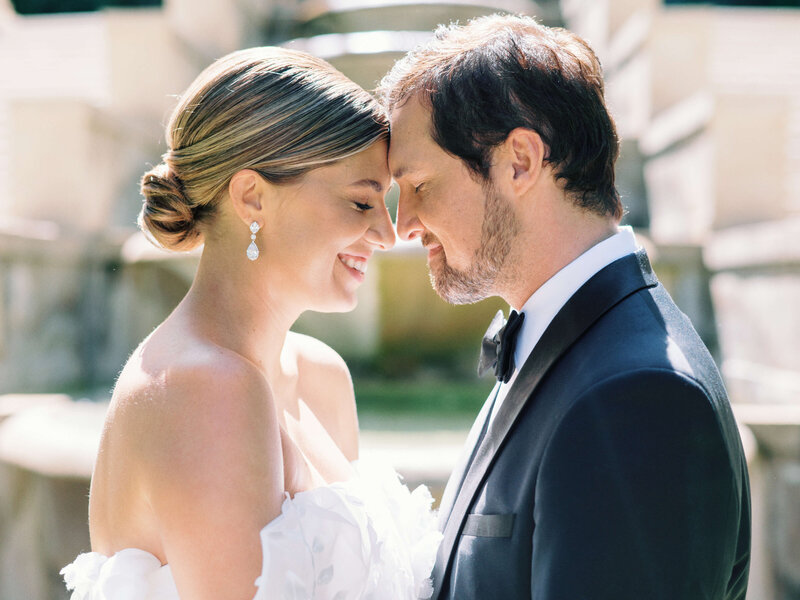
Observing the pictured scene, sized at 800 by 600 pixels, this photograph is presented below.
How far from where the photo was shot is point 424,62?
2.10 m

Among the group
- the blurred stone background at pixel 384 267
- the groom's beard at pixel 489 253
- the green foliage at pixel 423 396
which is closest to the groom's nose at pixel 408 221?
the groom's beard at pixel 489 253

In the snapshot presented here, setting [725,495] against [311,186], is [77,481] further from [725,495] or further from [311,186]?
[725,495]

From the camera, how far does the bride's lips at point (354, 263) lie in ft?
7.54

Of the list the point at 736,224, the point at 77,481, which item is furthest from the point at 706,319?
the point at 77,481

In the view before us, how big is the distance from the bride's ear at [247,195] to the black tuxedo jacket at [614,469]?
0.90 metres

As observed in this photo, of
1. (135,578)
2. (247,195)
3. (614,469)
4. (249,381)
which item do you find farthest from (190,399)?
(614,469)

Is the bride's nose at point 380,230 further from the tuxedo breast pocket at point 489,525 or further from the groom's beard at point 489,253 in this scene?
the tuxedo breast pocket at point 489,525

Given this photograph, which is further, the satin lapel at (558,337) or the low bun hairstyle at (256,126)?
the low bun hairstyle at (256,126)

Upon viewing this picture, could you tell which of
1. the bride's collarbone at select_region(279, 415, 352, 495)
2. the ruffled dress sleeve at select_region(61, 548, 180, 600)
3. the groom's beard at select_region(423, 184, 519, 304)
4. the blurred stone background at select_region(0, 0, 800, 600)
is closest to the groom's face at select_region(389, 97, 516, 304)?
the groom's beard at select_region(423, 184, 519, 304)

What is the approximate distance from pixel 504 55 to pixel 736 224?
5.79 meters

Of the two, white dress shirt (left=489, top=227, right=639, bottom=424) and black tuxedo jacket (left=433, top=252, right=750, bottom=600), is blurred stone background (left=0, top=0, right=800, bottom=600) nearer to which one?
white dress shirt (left=489, top=227, right=639, bottom=424)

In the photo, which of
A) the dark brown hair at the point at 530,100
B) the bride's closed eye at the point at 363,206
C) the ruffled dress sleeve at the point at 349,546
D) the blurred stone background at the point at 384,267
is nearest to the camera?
the ruffled dress sleeve at the point at 349,546

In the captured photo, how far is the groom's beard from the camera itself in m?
2.03

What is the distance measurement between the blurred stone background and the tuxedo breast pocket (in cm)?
196
